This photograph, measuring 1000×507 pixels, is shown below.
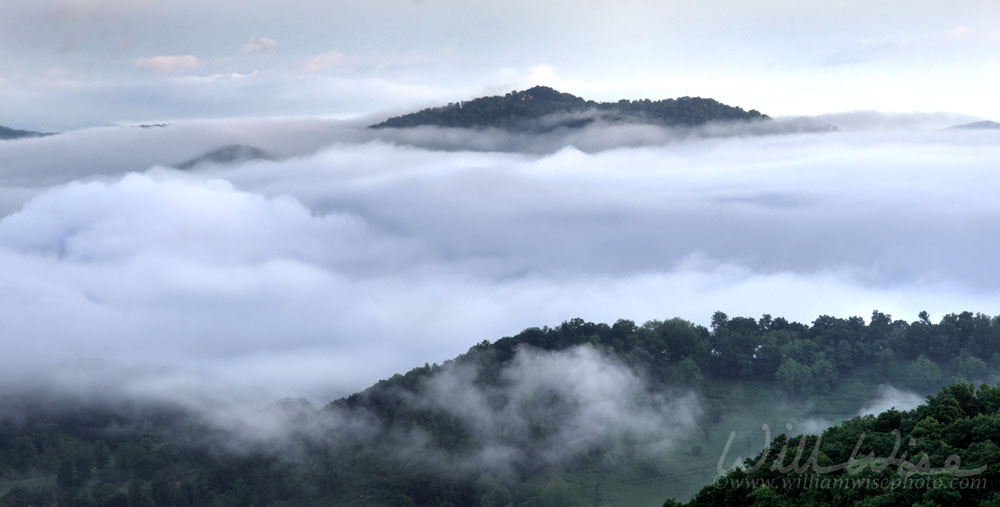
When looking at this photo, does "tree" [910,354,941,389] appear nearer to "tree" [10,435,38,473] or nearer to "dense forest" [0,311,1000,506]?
"dense forest" [0,311,1000,506]

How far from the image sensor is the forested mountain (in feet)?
114

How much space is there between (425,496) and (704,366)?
A: 111 feet

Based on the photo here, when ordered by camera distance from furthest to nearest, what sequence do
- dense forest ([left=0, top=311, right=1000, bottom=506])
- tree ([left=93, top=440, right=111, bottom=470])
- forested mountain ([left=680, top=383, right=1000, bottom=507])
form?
tree ([left=93, top=440, right=111, bottom=470]) < dense forest ([left=0, top=311, right=1000, bottom=506]) < forested mountain ([left=680, top=383, right=1000, bottom=507])

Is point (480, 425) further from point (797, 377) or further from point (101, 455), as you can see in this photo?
point (101, 455)

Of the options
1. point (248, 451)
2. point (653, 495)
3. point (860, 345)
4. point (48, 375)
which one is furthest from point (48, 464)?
point (860, 345)

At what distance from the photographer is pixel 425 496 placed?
8138cm

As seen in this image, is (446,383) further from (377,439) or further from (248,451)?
(248,451)

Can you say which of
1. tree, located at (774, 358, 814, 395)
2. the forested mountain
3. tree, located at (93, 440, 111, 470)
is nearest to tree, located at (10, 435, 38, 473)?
tree, located at (93, 440, 111, 470)

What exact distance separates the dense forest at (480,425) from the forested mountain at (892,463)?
38.0 meters

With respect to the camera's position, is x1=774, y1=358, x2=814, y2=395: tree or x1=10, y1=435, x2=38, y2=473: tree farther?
x1=10, y1=435, x2=38, y2=473: tree

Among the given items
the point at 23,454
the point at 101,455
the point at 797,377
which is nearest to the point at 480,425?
the point at 797,377

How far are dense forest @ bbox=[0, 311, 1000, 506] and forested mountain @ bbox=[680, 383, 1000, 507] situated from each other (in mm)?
38009

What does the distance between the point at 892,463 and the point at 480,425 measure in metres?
55.7

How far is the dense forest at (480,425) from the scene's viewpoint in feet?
280
